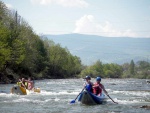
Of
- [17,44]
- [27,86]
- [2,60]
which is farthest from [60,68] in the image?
[27,86]

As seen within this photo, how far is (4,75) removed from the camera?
5462cm

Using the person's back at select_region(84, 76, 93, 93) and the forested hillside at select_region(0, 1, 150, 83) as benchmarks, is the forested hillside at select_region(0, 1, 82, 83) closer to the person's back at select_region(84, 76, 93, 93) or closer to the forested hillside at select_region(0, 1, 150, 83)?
the forested hillside at select_region(0, 1, 150, 83)

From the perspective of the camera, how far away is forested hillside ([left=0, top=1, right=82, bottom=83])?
173 feet

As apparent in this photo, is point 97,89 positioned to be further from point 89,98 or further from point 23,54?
point 23,54

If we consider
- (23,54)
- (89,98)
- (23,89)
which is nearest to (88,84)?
(89,98)

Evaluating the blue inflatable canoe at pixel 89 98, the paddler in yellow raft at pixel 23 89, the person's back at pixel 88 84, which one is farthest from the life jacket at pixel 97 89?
the paddler in yellow raft at pixel 23 89

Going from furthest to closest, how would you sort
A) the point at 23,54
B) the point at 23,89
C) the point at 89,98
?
the point at 23,54
the point at 23,89
the point at 89,98

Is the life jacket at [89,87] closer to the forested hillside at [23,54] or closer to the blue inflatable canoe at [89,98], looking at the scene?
the blue inflatable canoe at [89,98]

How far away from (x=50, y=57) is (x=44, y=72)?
1713 centimetres

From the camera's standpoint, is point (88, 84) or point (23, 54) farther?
point (23, 54)

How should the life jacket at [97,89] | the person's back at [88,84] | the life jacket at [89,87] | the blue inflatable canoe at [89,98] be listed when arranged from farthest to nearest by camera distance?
1. the life jacket at [97,89]
2. the life jacket at [89,87]
3. the person's back at [88,84]
4. the blue inflatable canoe at [89,98]

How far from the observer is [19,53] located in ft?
189

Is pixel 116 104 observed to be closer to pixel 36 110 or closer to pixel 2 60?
pixel 36 110

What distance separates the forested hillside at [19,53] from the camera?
5272cm
